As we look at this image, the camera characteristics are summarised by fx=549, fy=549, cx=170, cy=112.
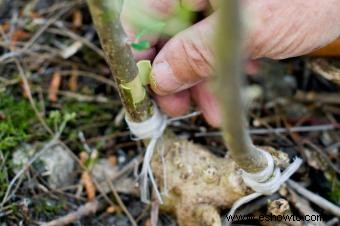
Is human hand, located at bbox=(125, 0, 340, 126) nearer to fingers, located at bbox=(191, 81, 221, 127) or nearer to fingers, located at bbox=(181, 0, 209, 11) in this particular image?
fingers, located at bbox=(181, 0, 209, 11)

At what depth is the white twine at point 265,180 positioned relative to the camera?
52.4 inches

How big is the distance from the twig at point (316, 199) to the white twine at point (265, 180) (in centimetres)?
12

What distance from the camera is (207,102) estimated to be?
1.62m

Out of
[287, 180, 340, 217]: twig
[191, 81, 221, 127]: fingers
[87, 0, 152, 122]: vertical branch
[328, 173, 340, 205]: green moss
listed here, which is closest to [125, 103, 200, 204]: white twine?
[87, 0, 152, 122]: vertical branch

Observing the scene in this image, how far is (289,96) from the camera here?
196 cm

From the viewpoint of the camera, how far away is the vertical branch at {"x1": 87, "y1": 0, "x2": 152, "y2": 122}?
3.36 feet

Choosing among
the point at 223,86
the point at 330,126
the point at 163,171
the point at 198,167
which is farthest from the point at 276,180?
the point at 223,86

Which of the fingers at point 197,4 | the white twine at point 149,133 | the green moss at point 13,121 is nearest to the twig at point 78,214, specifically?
the white twine at point 149,133

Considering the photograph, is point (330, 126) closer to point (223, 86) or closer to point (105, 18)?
point (105, 18)

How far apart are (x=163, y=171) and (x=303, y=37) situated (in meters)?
0.53

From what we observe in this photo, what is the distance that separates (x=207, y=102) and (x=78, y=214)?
1.62 ft

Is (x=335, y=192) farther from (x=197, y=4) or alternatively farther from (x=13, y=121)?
(x=13, y=121)

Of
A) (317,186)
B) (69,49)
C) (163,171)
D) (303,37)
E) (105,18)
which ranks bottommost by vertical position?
(317,186)

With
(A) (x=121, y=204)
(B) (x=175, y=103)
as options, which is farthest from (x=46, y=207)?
(B) (x=175, y=103)
